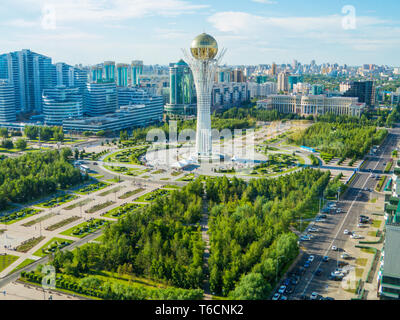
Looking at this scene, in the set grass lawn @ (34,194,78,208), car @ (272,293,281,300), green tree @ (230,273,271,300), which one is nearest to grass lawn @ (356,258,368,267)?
car @ (272,293,281,300)

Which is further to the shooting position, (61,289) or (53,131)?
(53,131)

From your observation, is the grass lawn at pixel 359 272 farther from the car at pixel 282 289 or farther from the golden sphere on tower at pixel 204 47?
the golden sphere on tower at pixel 204 47

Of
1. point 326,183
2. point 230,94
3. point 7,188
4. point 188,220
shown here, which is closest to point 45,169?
point 7,188

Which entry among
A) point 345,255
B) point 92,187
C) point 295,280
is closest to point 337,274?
point 295,280

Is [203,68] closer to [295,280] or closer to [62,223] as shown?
[62,223]

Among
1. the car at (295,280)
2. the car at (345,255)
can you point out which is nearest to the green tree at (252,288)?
the car at (295,280)

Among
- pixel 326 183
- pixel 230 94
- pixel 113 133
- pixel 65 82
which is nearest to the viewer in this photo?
pixel 326 183

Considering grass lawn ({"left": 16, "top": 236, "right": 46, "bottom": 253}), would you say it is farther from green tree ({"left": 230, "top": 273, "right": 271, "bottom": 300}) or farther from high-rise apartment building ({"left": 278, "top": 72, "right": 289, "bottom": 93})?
high-rise apartment building ({"left": 278, "top": 72, "right": 289, "bottom": 93})

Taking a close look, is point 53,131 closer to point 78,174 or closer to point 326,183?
point 78,174
